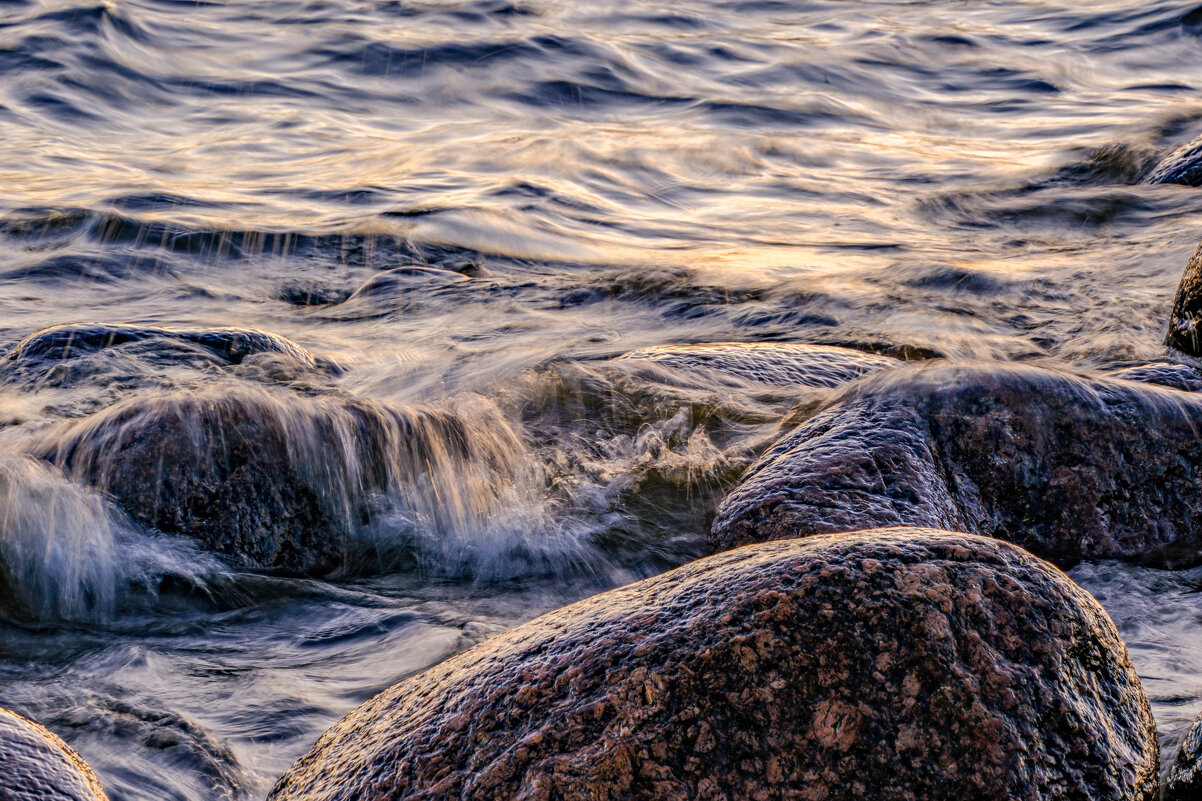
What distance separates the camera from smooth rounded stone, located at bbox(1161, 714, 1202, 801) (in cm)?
244

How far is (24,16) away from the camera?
568 inches

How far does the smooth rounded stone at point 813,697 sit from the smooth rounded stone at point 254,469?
1.78 m

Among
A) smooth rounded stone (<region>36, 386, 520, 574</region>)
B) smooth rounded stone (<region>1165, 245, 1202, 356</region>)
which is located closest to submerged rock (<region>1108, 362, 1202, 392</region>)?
smooth rounded stone (<region>1165, 245, 1202, 356</region>)

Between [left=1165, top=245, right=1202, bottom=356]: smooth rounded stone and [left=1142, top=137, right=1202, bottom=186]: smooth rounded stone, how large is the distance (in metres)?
4.34

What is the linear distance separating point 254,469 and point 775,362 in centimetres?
254

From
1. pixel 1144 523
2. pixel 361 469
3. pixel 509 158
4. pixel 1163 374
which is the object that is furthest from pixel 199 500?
pixel 509 158

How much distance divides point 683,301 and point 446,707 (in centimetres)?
516

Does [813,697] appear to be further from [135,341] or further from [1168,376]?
[135,341]

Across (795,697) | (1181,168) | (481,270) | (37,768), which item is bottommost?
(481,270)

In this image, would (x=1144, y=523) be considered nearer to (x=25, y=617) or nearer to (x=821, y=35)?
(x=25, y=617)

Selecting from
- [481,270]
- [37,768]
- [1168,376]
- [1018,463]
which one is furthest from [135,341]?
[1168,376]

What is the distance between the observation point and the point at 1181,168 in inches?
368

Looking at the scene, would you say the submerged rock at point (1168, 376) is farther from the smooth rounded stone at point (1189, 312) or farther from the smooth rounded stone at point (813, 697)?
the smooth rounded stone at point (813, 697)

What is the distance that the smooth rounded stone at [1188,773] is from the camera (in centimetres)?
244
